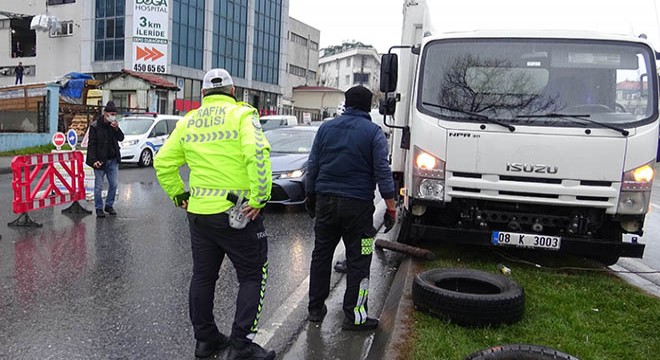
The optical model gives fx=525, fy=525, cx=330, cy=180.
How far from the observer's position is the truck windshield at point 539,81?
5469 millimetres

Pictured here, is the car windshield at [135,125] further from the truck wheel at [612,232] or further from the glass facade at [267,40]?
the glass facade at [267,40]

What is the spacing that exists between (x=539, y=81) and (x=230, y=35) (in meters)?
42.5

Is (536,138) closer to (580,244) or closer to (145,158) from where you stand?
(580,244)

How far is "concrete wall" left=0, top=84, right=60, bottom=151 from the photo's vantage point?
17875mm

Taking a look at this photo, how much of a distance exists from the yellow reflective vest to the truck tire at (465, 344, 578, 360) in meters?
1.65

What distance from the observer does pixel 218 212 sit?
3.46 meters

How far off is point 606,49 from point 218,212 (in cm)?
454

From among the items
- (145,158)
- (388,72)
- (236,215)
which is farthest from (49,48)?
(236,215)

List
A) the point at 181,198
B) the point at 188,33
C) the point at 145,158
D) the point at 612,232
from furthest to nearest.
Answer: the point at 188,33
the point at 145,158
the point at 612,232
the point at 181,198

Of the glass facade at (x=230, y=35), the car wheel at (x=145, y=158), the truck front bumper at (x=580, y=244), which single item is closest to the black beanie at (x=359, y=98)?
the truck front bumper at (x=580, y=244)

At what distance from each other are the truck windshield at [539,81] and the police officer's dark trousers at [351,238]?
2023mm

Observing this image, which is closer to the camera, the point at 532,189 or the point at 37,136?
the point at 532,189

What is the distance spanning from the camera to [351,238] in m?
4.23

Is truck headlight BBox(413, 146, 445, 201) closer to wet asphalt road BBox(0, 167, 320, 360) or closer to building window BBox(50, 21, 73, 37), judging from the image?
wet asphalt road BBox(0, 167, 320, 360)
